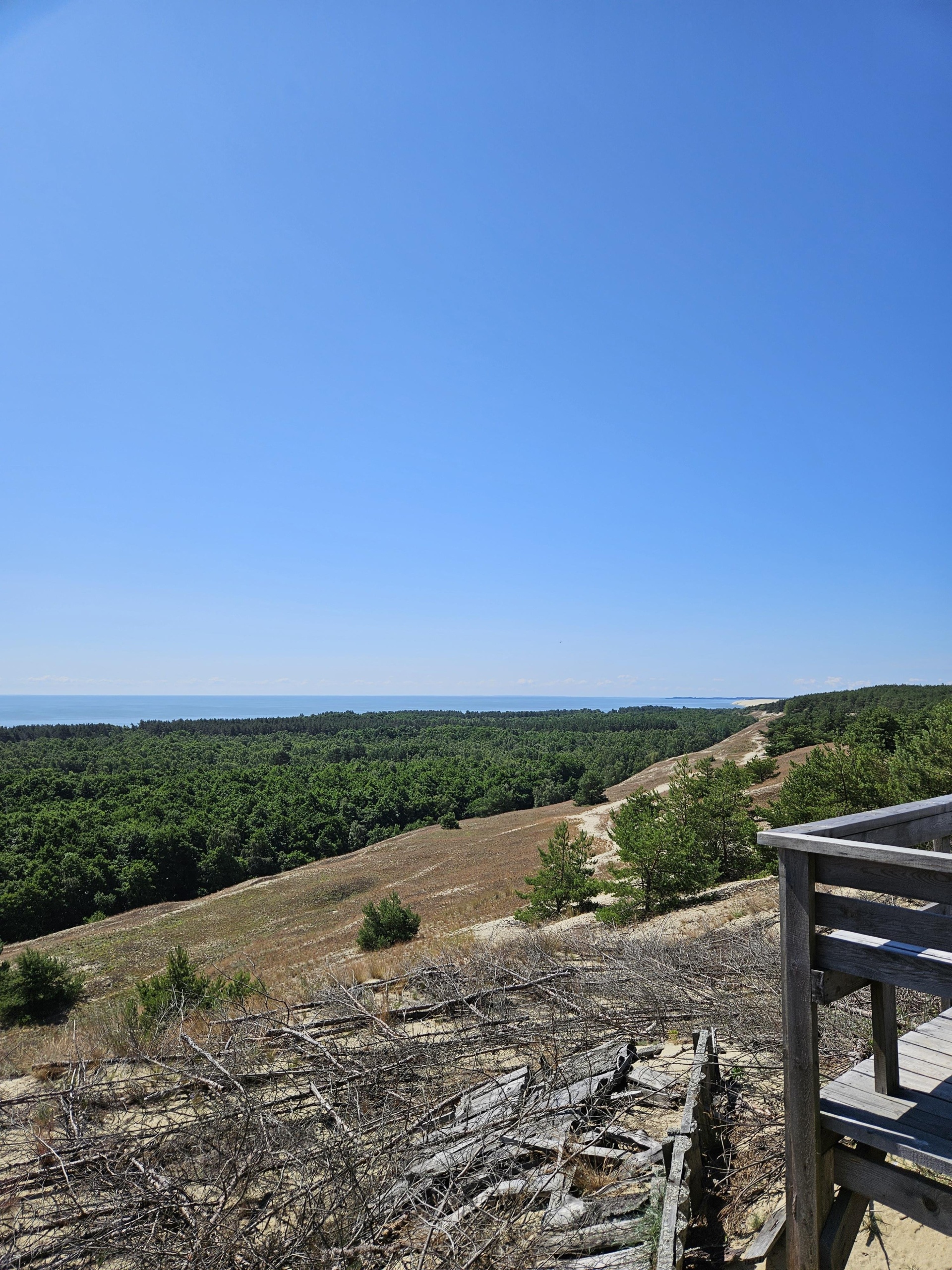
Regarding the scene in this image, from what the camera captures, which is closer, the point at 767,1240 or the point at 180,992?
the point at 767,1240

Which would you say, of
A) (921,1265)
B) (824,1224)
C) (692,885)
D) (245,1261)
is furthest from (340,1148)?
(692,885)

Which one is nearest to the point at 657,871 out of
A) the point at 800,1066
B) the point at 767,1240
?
the point at 767,1240

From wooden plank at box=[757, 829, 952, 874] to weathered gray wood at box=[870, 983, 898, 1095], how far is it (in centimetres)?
81

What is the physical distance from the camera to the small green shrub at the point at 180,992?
30.2 feet

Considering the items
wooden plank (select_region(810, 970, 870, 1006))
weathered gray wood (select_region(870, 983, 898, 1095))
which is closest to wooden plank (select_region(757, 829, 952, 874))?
wooden plank (select_region(810, 970, 870, 1006))

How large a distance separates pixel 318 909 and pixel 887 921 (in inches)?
1518

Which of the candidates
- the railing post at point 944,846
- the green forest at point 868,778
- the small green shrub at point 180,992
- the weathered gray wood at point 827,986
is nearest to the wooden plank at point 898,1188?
the weathered gray wood at point 827,986

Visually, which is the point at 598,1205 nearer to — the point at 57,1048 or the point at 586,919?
the point at 57,1048

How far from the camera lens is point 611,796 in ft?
212

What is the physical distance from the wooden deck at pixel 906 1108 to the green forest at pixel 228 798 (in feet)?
188

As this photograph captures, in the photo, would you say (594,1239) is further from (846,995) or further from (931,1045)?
(846,995)

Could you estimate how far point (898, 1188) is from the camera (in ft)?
9.05

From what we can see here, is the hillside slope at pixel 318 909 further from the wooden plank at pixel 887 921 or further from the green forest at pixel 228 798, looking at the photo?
the wooden plank at pixel 887 921

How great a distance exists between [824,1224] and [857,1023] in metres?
3.56
